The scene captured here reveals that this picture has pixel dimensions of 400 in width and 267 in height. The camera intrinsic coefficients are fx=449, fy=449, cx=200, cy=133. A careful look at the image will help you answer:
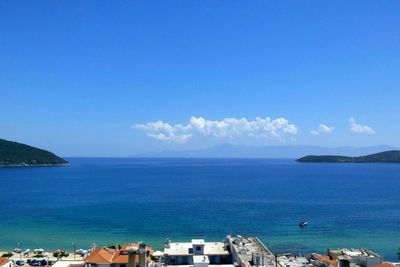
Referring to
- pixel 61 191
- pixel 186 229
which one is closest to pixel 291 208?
pixel 186 229

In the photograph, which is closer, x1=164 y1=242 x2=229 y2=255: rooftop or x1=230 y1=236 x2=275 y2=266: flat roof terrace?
x1=230 y1=236 x2=275 y2=266: flat roof terrace

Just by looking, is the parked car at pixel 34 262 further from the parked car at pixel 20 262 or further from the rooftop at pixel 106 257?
the rooftop at pixel 106 257

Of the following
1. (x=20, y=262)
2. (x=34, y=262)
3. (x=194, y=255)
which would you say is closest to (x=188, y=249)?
(x=194, y=255)

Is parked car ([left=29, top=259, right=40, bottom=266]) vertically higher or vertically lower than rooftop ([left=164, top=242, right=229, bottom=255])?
lower

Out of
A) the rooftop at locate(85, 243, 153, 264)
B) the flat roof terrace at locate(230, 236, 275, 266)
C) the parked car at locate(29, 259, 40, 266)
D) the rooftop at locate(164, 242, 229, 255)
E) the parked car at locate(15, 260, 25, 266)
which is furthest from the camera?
the parked car at locate(29, 259, 40, 266)

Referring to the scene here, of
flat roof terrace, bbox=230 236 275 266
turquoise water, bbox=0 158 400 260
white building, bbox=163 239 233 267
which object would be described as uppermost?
flat roof terrace, bbox=230 236 275 266

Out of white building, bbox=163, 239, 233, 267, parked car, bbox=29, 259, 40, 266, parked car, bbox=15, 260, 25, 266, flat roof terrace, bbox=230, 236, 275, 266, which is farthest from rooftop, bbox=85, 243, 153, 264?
parked car, bbox=15, 260, 25, 266

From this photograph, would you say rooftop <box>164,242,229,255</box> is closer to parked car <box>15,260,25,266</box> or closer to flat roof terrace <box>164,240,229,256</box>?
flat roof terrace <box>164,240,229,256</box>

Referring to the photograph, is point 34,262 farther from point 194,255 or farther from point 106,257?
point 194,255

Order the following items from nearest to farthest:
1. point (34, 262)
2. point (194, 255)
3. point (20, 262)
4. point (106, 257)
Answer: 1. point (106, 257)
2. point (194, 255)
3. point (20, 262)
4. point (34, 262)

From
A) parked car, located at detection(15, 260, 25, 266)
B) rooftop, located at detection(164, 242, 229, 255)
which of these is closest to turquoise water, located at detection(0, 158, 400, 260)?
parked car, located at detection(15, 260, 25, 266)

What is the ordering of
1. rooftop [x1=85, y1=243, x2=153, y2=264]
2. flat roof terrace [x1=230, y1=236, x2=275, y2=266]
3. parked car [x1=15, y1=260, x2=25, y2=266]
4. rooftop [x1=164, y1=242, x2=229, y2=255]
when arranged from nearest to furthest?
rooftop [x1=85, y1=243, x2=153, y2=264] < flat roof terrace [x1=230, y1=236, x2=275, y2=266] < rooftop [x1=164, y1=242, x2=229, y2=255] < parked car [x1=15, y1=260, x2=25, y2=266]

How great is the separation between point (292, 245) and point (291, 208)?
4034cm

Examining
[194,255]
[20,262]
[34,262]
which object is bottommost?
[34,262]
